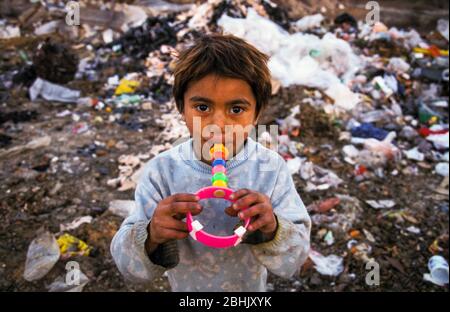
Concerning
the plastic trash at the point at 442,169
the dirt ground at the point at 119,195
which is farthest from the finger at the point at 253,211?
the plastic trash at the point at 442,169

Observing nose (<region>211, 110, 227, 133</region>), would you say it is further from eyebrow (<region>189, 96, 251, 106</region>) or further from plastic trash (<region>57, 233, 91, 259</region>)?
plastic trash (<region>57, 233, 91, 259</region>)

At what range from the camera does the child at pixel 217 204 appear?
4.39 feet

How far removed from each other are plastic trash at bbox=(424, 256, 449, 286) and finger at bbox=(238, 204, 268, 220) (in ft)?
8.10

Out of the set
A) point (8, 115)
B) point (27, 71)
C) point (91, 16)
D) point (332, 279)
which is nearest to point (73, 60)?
point (27, 71)

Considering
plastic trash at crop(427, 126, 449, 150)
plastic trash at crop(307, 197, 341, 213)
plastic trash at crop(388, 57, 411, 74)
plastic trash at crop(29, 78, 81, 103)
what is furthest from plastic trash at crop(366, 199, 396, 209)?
plastic trash at crop(29, 78, 81, 103)

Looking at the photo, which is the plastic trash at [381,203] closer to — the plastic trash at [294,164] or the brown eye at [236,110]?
the plastic trash at [294,164]

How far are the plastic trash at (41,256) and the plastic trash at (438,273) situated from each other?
2.82 m

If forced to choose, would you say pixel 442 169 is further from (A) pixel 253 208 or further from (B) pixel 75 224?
(A) pixel 253 208

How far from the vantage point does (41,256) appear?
116 inches

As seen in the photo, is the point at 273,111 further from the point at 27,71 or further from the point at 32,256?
the point at 27,71

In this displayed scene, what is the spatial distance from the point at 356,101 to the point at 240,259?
170 inches

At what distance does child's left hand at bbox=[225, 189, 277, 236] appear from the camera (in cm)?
123

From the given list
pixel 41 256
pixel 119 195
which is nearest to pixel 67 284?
pixel 41 256

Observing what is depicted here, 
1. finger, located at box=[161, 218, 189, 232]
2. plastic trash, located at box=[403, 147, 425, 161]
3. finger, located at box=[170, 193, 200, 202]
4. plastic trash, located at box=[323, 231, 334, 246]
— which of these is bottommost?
plastic trash, located at box=[403, 147, 425, 161]
